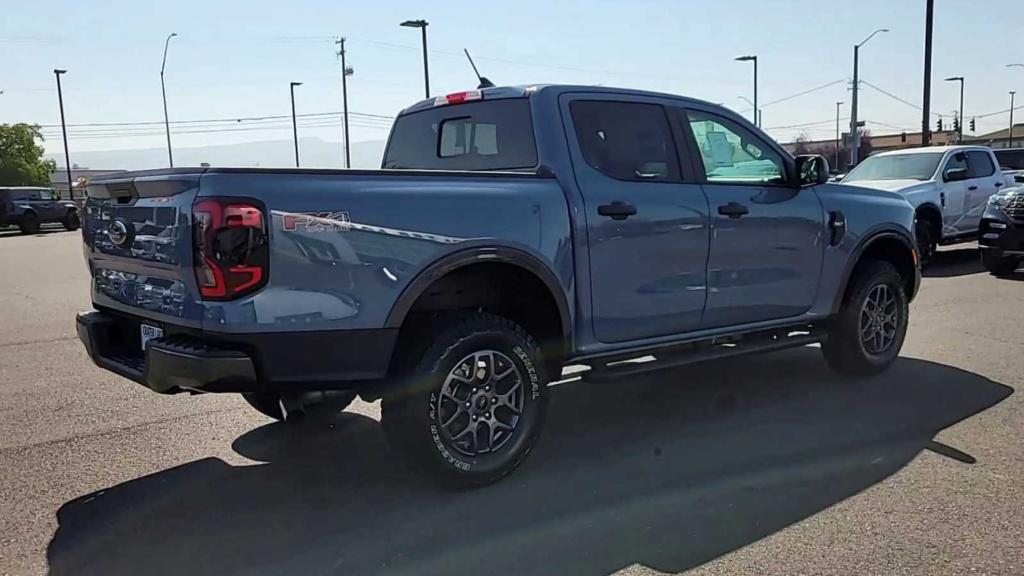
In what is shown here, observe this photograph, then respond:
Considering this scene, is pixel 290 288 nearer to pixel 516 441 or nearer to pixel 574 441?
pixel 516 441

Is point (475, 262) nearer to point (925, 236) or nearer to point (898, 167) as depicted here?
point (925, 236)

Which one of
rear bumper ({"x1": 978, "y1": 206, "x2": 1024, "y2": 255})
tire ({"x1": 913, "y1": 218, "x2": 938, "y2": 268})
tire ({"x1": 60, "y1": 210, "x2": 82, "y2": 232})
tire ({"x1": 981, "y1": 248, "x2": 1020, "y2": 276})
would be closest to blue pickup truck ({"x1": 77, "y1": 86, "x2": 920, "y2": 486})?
rear bumper ({"x1": 978, "y1": 206, "x2": 1024, "y2": 255})

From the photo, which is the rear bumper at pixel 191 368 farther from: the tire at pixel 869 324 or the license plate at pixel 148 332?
the tire at pixel 869 324

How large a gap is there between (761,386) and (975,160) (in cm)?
1004

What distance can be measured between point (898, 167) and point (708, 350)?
32.6 feet

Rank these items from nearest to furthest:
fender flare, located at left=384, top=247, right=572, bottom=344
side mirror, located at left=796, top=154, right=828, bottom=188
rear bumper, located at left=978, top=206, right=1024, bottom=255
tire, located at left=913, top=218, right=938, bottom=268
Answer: fender flare, located at left=384, top=247, right=572, bottom=344
side mirror, located at left=796, top=154, right=828, bottom=188
rear bumper, located at left=978, top=206, right=1024, bottom=255
tire, located at left=913, top=218, right=938, bottom=268

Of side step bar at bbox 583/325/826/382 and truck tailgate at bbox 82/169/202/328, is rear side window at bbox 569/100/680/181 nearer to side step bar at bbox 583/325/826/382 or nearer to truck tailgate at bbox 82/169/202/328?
side step bar at bbox 583/325/826/382

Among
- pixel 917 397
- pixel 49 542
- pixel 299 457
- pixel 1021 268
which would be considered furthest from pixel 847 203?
pixel 1021 268

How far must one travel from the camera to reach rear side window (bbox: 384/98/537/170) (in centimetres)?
470

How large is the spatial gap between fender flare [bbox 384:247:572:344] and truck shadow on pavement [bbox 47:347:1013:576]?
89 cm

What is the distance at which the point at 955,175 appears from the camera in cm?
1311

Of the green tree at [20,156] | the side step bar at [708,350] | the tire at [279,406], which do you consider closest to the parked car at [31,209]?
the tire at [279,406]

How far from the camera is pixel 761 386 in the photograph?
6.11 meters

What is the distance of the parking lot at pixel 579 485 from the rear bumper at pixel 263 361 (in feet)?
2.21
